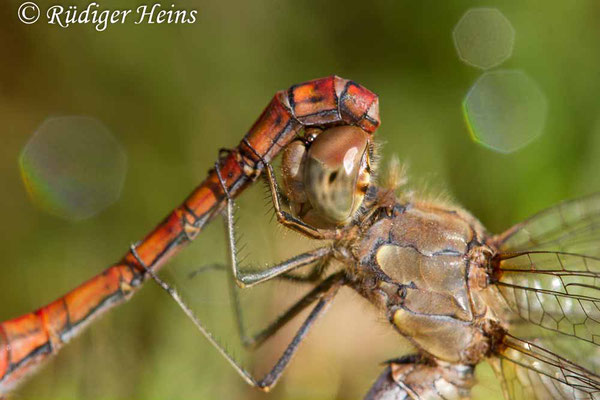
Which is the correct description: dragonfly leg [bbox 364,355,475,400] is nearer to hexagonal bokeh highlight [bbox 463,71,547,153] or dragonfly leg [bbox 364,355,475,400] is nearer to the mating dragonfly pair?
the mating dragonfly pair

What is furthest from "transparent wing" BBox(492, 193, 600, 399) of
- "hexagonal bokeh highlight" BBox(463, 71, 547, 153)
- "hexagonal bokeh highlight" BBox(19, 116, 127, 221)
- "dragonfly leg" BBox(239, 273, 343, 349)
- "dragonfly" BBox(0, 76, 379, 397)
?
"hexagonal bokeh highlight" BBox(19, 116, 127, 221)

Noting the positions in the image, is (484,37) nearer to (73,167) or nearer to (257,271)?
(257,271)

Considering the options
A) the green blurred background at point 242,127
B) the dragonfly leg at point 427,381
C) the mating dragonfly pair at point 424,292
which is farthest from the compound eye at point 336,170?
the green blurred background at point 242,127

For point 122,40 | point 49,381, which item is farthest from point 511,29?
point 49,381

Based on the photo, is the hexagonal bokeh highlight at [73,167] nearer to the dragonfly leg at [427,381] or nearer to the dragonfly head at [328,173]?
the dragonfly head at [328,173]
